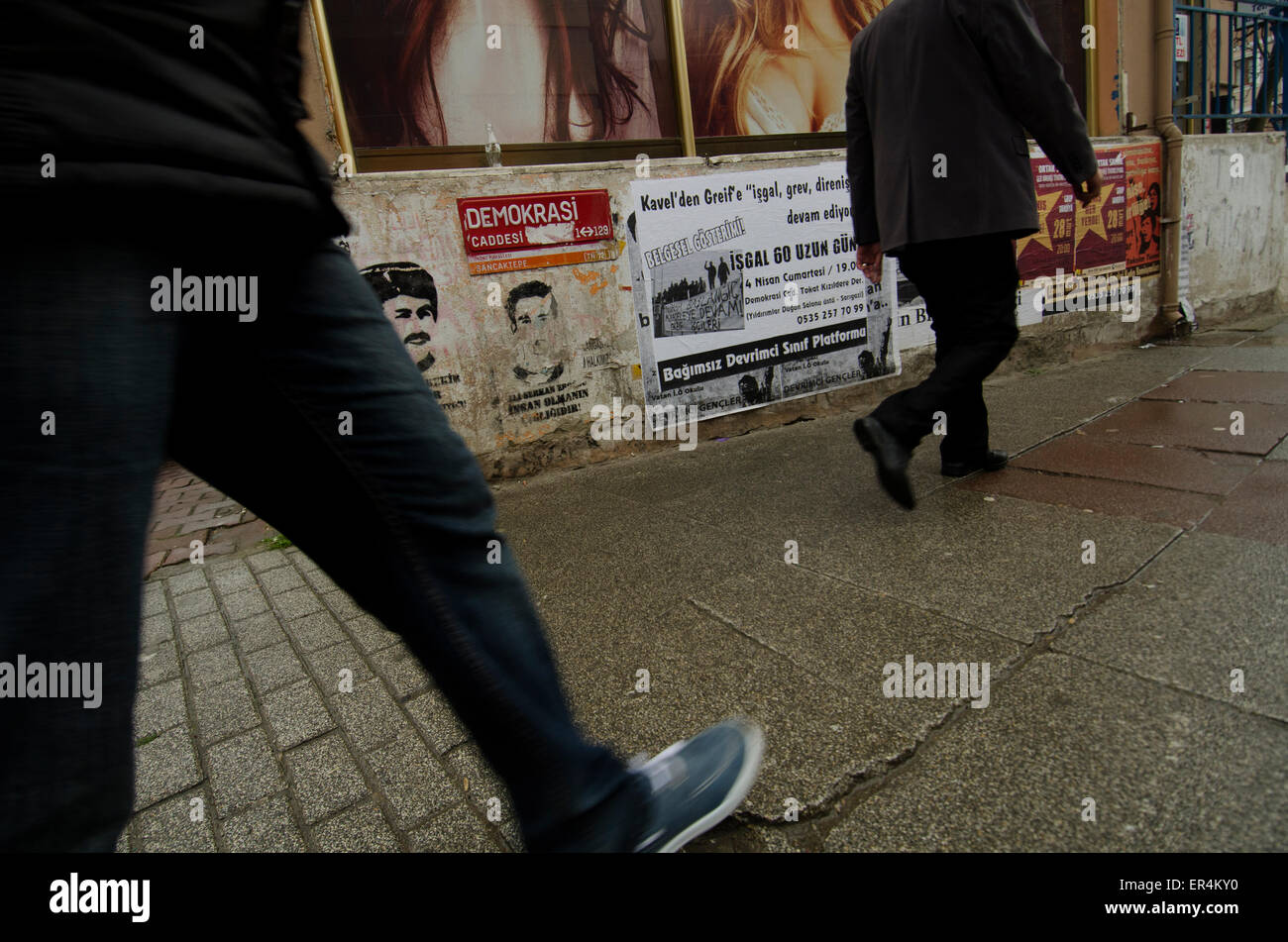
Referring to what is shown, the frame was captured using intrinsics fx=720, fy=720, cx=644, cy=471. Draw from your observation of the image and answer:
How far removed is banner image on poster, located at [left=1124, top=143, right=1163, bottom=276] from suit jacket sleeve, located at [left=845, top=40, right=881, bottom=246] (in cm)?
499

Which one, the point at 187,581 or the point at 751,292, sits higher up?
the point at 751,292

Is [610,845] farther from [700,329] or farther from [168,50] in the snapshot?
[700,329]

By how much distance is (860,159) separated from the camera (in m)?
3.34

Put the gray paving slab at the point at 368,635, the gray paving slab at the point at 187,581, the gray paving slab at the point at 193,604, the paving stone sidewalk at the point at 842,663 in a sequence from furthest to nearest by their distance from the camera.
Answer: the gray paving slab at the point at 187,581, the gray paving slab at the point at 193,604, the gray paving slab at the point at 368,635, the paving stone sidewalk at the point at 842,663

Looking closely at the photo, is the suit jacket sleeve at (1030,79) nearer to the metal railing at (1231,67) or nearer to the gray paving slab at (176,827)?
the gray paving slab at (176,827)

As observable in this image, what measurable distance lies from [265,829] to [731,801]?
1048 millimetres

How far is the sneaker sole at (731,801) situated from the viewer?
3.97 feet

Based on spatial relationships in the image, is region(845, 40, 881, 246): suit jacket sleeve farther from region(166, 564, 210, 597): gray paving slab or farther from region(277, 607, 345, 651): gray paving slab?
region(166, 564, 210, 597): gray paving slab

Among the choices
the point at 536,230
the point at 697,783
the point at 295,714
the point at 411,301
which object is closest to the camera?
the point at 697,783

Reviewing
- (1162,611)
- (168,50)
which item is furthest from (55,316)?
(1162,611)

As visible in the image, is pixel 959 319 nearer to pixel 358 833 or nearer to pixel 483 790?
pixel 483 790

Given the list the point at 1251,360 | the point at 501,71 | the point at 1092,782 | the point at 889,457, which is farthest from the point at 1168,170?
the point at 1092,782

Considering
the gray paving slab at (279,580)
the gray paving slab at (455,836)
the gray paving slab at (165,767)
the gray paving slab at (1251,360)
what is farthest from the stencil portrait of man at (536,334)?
the gray paving slab at (1251,360)

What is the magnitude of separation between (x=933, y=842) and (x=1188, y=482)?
8.00 feet
